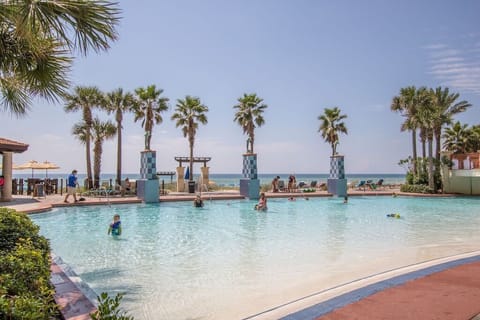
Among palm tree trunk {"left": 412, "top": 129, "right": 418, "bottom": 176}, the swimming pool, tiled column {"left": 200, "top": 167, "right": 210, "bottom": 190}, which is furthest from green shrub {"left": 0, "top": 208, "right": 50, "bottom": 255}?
palm tree trunk {"left": 412, "top": 129, "right": 418, "bottom": 176}

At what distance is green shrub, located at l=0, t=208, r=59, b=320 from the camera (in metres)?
2.40

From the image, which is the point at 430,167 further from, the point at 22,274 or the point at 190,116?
the point at 22,274

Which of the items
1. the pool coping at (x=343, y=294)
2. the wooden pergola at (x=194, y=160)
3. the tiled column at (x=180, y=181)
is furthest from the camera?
the wooden pergola at (x=194, y=160)

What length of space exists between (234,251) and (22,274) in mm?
5648

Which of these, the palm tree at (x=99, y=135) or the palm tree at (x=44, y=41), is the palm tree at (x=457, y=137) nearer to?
the palm tree at (x=99, y=135)

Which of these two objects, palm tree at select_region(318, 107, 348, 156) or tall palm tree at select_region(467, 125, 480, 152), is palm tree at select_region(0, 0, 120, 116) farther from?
tall palm tree at select_region(467, 125, 480, 152)

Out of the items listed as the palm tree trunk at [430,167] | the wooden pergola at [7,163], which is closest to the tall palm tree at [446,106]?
the palm tree trunk at [430,167]

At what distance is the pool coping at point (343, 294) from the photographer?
4020 mm

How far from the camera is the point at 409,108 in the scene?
92.6 ft

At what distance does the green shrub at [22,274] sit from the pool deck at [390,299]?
61 centimetres

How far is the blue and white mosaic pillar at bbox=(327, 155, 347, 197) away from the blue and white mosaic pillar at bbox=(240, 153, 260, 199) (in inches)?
223

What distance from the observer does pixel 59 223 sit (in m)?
12.6

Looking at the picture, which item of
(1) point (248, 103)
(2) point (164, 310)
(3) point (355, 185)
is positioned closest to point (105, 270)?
(2) point (164, 310)

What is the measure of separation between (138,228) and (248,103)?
17.3 meters
